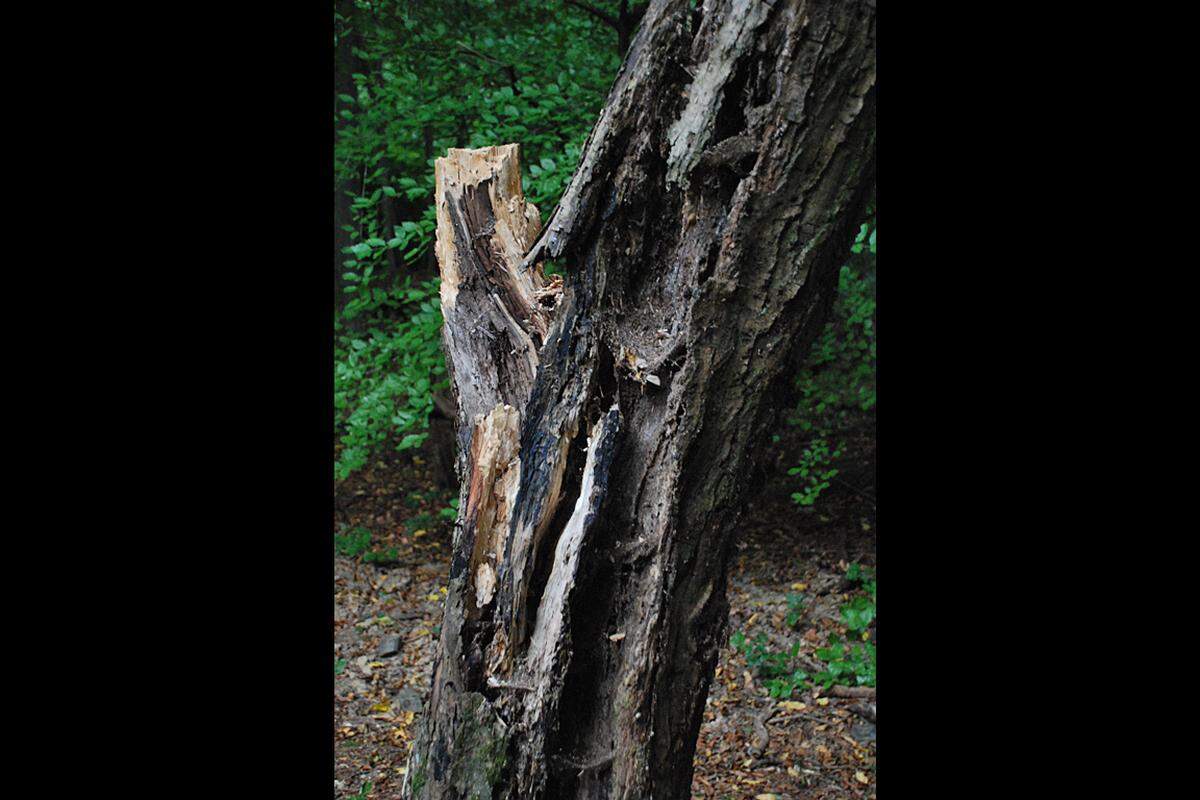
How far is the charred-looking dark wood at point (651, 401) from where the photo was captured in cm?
197

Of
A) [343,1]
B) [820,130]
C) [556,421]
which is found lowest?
[556,421]

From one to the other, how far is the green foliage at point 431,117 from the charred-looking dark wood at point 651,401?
2089 millimetres

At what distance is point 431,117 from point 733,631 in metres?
3.04

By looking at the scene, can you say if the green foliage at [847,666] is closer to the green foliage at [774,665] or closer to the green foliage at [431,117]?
the green foliage at [774,665]

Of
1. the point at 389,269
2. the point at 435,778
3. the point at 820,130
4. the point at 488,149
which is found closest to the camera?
the point at 820,130

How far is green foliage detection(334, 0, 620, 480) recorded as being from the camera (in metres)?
4.46

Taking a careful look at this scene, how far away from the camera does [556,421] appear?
218 centimetres

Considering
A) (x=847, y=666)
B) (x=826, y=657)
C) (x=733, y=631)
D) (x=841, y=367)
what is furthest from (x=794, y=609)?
(x=841, y=367)

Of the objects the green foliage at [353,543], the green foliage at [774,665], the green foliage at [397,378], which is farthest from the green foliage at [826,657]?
the green foliage at [353,543]

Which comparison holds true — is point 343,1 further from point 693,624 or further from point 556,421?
point 693,624

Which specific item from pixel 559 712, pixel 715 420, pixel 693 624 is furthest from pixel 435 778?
pixel 715 420

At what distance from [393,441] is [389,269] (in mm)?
1348

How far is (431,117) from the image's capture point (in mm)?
4875

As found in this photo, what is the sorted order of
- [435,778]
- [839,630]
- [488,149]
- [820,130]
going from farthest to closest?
1. [839,630]
2. [488,149]
3. [435,778]
4. [820,130]
